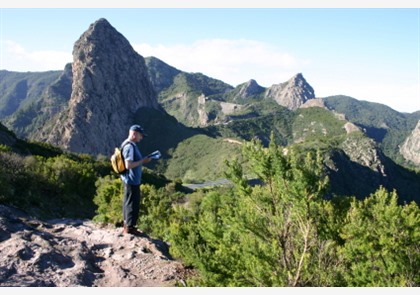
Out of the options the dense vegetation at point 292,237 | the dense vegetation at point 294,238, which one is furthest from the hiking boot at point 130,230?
the dense vegetation at point 294,238

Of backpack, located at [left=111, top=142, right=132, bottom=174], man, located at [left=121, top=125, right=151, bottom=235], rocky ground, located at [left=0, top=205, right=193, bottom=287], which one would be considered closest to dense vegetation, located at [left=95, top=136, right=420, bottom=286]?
rocky ground, located at [left=0, top=205, right=193, bottom=287]

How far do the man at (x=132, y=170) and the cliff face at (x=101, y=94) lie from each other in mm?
134253

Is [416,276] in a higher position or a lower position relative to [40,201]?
higher

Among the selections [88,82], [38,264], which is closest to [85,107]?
[88,82]

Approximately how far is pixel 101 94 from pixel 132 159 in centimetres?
15779

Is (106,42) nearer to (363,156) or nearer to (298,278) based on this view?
(363,156)

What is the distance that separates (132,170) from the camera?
9375 mm

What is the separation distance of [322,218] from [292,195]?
4.85ft

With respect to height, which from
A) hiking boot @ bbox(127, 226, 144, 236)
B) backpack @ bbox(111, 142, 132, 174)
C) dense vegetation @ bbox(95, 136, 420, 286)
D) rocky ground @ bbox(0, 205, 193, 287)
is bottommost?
rocky ground @ bbox(0, 205, 193, 287)

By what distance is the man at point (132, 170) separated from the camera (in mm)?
9141

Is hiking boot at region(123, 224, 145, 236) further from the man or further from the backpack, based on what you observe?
the backpack

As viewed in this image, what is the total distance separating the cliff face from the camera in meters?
142

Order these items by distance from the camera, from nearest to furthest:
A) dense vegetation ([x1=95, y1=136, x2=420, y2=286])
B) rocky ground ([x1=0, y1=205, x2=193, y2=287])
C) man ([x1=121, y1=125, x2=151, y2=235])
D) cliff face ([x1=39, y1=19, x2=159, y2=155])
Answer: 1. dense vegetation ([x1=95, y1=136, x2=420, y2=286])
2. rocky ground ([x1=0, y1=205, x2=193, y2=287])
3. man ([x1=121, y1=125, x2=151, y2=235])
4. cliff face ([x1=39, y1=19, x2=159, y2=155])

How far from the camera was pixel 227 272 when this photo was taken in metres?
7.78
